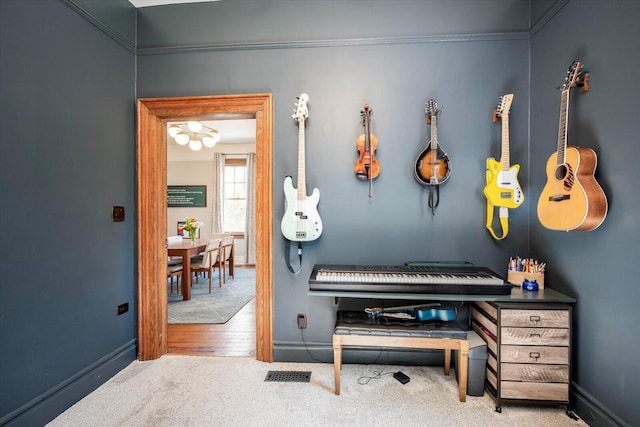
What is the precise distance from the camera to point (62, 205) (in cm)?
171

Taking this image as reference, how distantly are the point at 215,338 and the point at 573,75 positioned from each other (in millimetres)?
3340

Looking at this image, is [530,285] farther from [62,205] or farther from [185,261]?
[185,261]

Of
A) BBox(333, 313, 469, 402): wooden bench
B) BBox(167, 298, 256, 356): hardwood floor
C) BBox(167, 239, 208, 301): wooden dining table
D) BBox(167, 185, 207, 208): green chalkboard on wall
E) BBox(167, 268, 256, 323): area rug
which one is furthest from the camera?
BBox(167, 185, 207, 208): green chalkboard on wall

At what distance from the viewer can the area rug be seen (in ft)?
10.5

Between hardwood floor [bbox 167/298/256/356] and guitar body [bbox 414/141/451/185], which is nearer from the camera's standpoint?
guitar body [bbox 414/141/451/185]

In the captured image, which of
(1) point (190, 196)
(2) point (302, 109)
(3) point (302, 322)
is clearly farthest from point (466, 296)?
(1) point (190, 196)

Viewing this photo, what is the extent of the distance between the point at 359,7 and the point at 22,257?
2735mm

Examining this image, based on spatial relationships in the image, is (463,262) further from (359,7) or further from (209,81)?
(209,81)

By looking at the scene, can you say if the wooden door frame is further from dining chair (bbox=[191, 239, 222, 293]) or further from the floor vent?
dining chair (bbox=[191, 239, 222, 293])

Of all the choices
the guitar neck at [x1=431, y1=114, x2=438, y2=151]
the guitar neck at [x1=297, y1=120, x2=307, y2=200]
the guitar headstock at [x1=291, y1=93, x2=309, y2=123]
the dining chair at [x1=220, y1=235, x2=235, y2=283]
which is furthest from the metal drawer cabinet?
the dining chair at [x1=220, y1=235, x2=235, y2=283]

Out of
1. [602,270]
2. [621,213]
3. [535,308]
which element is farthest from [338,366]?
[621,213]

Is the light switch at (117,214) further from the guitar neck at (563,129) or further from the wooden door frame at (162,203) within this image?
the guitar neck at (563,129)

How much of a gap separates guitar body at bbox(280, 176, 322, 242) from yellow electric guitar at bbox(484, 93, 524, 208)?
1.25 meters

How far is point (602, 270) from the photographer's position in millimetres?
1508
